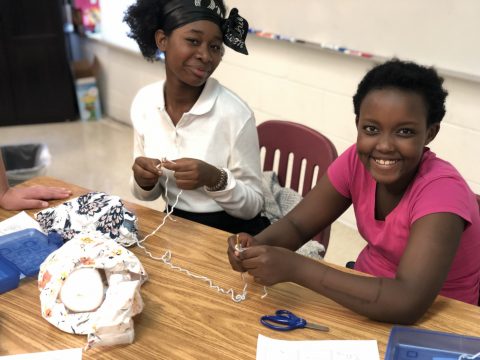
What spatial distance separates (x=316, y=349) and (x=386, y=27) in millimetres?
1881

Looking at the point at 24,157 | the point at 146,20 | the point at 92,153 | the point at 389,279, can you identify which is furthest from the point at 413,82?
the point at 92,153

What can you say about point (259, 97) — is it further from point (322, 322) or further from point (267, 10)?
point (322, 322)

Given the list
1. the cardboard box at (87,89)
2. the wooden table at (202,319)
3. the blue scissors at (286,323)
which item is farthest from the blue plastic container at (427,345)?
the cardboard box at (87,89)

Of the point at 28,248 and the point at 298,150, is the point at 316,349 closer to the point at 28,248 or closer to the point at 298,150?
the point at 28,248

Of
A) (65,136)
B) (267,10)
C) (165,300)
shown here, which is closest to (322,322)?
(165,300)

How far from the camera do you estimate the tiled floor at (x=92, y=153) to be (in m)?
3.48

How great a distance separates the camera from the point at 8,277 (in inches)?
49.3

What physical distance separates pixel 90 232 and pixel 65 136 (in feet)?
10.9

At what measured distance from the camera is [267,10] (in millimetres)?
3043

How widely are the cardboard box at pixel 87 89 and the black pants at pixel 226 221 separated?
3.10 metres

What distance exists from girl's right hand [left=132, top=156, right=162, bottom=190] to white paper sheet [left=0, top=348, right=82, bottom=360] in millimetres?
640

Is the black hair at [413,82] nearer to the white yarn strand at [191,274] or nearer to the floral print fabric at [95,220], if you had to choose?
the white yarn strand at [191,274]

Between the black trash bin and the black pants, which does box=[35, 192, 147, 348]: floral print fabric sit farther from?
the black trash bin

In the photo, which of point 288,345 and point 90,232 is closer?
point 288,345
